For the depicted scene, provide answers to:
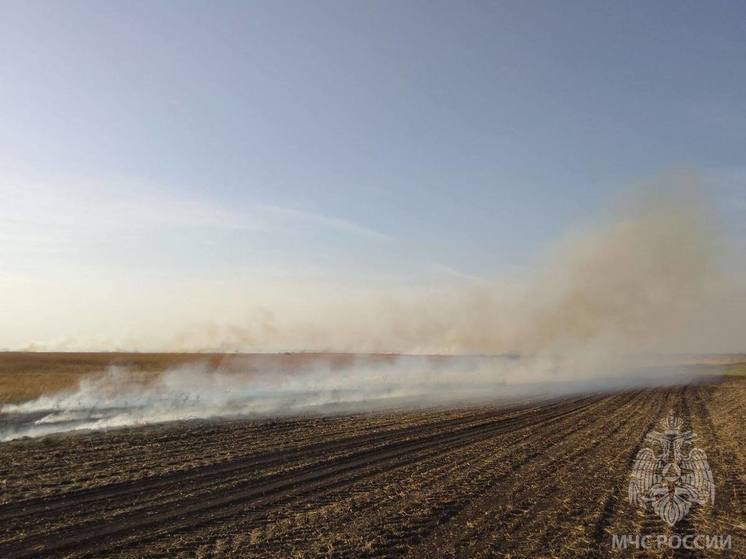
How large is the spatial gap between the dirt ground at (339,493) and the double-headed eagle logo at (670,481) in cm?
33

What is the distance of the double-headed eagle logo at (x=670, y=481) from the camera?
37.4 ft

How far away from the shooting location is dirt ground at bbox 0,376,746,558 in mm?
9016

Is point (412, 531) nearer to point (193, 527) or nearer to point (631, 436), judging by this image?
point (193, 527)

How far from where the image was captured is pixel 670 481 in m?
13.6

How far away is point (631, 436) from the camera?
20.2 m

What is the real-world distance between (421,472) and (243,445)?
7.54 metres

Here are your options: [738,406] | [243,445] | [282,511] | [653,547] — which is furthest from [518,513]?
[738,406]

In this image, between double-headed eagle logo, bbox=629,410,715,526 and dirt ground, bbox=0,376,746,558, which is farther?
double-headed eagle logo, bbox=629,410,715,526

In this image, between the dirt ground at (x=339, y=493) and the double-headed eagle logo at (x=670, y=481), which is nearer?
the dirt ground at (x=339, y=493)

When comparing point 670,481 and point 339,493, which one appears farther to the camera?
point 670,481

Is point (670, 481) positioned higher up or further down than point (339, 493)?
further down

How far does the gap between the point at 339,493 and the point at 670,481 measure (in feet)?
31.5

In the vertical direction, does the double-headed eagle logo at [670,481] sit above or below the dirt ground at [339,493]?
below

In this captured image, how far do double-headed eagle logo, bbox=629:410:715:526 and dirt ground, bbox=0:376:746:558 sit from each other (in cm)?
33
